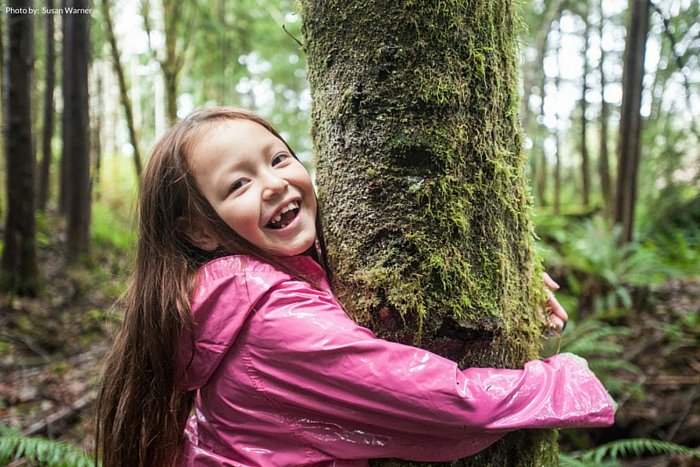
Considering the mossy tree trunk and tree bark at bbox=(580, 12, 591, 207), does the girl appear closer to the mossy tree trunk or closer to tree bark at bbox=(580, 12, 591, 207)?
the mossy tree trunk

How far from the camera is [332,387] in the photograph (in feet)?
4.04

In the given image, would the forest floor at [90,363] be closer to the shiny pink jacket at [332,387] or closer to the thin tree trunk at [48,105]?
the shiny pink jacket at [332,387]

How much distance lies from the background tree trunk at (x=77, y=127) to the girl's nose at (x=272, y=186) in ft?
26.6

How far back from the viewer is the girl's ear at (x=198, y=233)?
1.56 metres

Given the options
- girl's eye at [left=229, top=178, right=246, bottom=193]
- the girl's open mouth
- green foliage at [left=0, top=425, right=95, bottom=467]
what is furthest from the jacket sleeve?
green foliage at [left=0, top=425, right=95, bottom=467]

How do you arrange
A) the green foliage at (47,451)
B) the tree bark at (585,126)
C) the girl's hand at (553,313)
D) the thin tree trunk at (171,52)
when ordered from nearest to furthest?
1. the girl's hand at (553,313)
2. the green foliage at (47,451)
3. the thin tree trunk at (171,52)
4. the tree bark at (585,126)

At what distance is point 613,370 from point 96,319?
22.0 feet

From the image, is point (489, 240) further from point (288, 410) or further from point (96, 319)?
point (96, 319)

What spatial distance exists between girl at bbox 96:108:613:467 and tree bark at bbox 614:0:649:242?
740 cm

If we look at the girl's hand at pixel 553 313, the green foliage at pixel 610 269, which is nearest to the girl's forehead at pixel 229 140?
the girl's hand at pixel 553 313

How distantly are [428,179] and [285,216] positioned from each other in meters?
0.50

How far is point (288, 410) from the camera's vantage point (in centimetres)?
133

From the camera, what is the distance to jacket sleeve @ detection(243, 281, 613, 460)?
120 cm

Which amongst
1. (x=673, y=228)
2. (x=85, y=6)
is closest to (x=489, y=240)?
(x=85, y=6)
